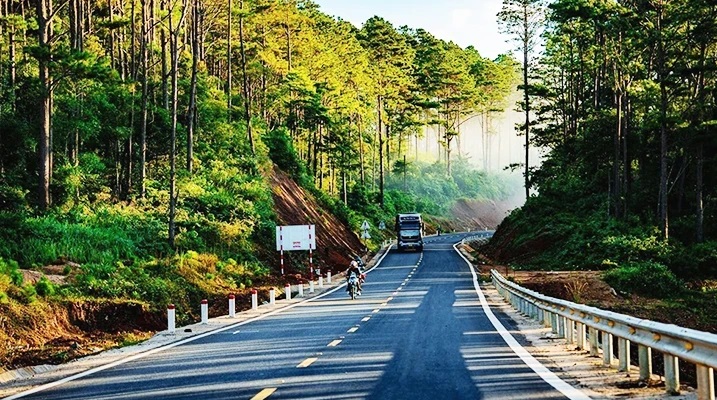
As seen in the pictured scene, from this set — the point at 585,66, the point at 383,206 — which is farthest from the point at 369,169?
the point at 585,66

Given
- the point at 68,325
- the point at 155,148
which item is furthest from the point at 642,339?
the point at 155,148

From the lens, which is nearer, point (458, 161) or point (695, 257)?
point (695, 257)

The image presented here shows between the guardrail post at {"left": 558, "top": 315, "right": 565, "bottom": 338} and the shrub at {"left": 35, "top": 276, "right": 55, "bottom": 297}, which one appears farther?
the shrub at {"left": 35, "top": 276, "right": 55, "bottom": 297}

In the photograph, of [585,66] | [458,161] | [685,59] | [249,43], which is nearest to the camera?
[685,59]

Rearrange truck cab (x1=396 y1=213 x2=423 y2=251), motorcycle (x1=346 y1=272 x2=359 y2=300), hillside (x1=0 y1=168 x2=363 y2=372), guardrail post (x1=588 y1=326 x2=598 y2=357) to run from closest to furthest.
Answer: guardrail post (x1=588 y1=326 x2=598 y2=357) → hillside (x1=0 y1=168 x2=363 y2=372) → motorcycle (x1=346 y1=272 x2=359 y2=300) → truck cab (x1=396 y1=213 x2=423 y2=251)

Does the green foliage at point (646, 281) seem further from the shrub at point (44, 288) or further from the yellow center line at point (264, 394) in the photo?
the yellow center line at point (264, 394)

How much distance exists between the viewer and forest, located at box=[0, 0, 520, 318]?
28484 millimetres

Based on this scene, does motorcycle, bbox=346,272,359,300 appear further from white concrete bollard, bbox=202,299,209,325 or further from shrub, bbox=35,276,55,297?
shrub, bbox=35,276,55,297

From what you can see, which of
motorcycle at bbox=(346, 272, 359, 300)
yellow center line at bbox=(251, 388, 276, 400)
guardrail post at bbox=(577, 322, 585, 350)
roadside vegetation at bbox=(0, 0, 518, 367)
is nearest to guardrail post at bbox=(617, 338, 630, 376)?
guardrail post at bbox=(577, 322, 585, 350)

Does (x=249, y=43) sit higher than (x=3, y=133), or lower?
higher

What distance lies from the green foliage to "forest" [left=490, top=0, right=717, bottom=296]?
0.20 feet

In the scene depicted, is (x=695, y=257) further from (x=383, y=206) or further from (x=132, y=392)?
(x=383, y=206)

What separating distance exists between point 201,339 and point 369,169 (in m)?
93.6

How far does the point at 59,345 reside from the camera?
58.5 ft
